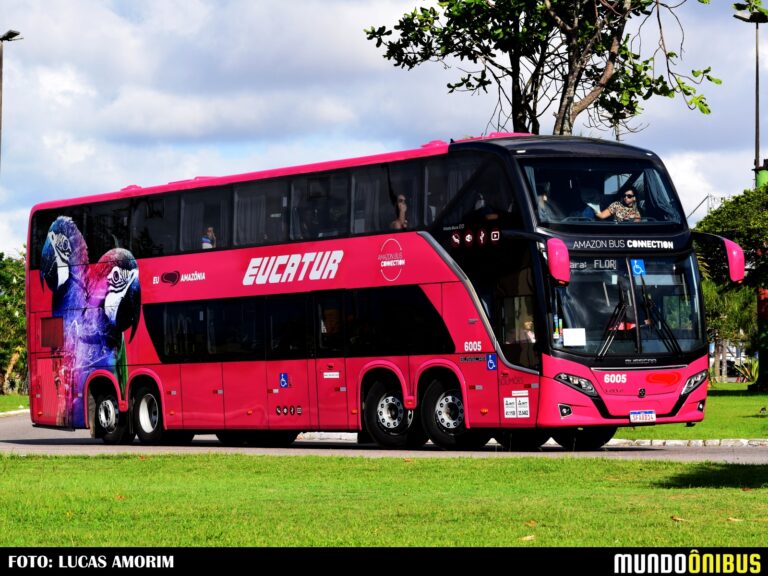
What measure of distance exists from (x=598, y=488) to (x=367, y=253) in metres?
9.96

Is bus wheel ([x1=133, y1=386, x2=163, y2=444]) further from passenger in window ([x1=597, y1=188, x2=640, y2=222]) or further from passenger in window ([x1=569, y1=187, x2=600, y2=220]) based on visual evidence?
passenger in window ([x1=597, y1=188, x2=640, y2=222])

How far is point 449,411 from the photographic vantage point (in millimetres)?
24875

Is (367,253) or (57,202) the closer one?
(367,253)

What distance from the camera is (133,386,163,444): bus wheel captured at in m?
30.0

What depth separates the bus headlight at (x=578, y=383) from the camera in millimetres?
23281

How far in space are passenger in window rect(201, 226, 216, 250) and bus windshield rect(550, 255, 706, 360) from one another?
7533mm

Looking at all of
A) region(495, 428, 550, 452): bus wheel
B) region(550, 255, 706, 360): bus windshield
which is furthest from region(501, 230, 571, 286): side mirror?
region(495, 428, 550, 452): bus wheel

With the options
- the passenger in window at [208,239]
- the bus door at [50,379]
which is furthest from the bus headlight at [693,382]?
the bus door at [50,379]

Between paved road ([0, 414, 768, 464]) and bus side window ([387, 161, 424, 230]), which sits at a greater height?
bus side window ([387, 161, 424, 230])

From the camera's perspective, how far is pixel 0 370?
10244 centimetres

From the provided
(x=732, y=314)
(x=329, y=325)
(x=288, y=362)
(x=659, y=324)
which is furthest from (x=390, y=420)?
(x=732, y=314)

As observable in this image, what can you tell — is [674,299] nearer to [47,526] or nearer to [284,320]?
[284,320]

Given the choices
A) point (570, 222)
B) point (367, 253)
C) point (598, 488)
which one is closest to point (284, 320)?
point (367, 253)

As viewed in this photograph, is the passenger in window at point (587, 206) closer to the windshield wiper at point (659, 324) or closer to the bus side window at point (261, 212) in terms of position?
the windshield wiper at point (659, 324)
